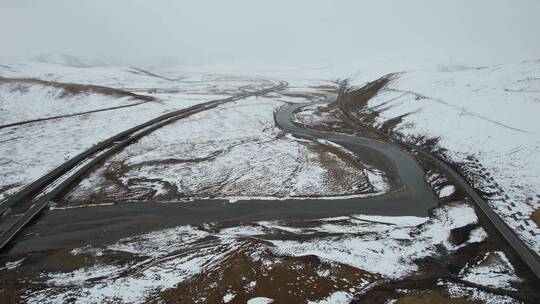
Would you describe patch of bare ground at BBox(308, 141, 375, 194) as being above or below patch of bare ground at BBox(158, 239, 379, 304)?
above

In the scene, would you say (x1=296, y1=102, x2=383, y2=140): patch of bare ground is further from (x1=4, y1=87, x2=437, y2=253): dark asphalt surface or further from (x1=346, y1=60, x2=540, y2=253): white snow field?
(x1=4, y1=87, x2=437, y2=253): dark asphalt surface

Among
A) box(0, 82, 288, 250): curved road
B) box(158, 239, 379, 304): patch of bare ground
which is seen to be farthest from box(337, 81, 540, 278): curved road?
box(0, 82, 288, 250): curved road

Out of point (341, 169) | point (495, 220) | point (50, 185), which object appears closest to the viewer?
point (495, 220)

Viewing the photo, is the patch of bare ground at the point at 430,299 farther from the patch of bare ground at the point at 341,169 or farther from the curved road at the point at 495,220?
the patch of bare ground at the point at 341,169

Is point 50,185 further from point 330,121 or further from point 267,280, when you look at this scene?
point 330,121

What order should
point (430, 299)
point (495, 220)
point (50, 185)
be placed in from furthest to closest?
point (50, 185)
point (495, 220)
point (430, 299)

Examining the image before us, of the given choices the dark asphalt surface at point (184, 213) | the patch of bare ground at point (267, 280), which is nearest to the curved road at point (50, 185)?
the dark asphalt surface at point (184, 213)

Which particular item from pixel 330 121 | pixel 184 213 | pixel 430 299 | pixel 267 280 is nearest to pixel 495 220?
pixel 430 299

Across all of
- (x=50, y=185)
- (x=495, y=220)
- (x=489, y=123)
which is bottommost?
(x=50, y=185)

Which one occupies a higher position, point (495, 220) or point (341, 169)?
point (341, 169)
